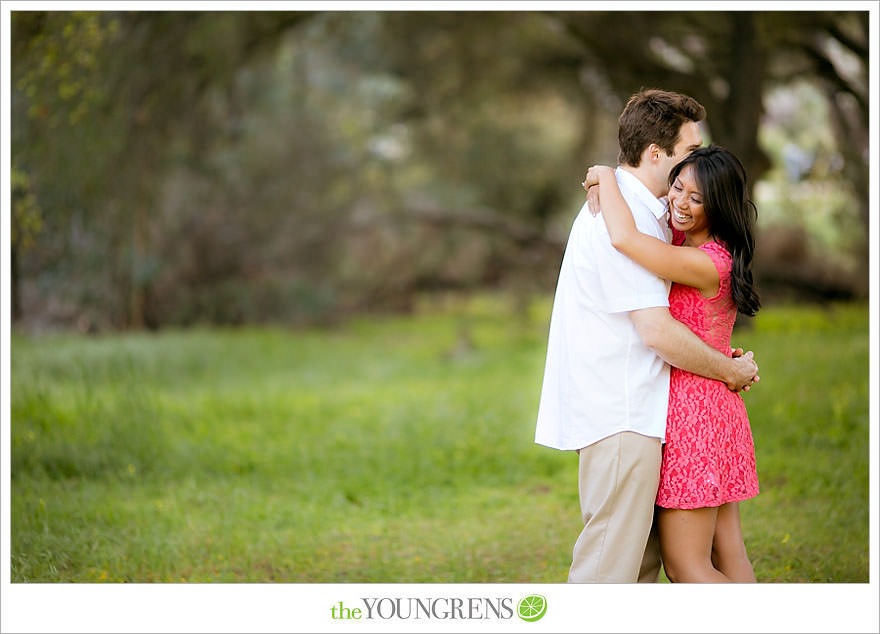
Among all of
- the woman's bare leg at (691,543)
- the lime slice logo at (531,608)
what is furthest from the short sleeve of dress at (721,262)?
the lime slice logo at (531,608)

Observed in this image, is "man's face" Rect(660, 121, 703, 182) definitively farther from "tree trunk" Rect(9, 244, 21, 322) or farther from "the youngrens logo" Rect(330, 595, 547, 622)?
"tree trunk" Rect(9, 244, 21, 322)

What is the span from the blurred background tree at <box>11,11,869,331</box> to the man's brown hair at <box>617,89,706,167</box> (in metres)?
5.49

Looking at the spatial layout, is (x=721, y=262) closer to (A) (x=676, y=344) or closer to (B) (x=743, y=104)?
(A) (x=676, y=344)

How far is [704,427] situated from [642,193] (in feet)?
2.33

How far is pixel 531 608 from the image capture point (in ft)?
10.2

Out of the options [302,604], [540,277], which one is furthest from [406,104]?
[302,604]

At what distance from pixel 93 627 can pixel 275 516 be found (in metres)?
1.64

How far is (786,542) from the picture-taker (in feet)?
13.4

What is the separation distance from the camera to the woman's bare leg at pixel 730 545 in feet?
9.25

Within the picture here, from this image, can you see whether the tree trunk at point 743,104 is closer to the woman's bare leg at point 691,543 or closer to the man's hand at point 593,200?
the man's hand at point 593,200

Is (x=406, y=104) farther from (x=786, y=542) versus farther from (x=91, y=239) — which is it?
(x=786, y=542)

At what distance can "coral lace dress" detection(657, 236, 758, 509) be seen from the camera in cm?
265

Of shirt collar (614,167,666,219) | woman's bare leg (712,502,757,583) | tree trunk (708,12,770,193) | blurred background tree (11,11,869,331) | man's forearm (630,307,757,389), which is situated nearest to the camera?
man's forearm (630,307,757,389)

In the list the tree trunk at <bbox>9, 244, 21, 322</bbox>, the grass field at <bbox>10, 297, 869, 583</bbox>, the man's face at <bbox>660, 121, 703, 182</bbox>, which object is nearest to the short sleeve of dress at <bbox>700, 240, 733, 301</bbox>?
the man's face at <bbox>660, 121, 703, 182</bbox>
